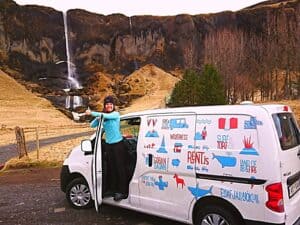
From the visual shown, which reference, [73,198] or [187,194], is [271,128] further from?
[73,198]

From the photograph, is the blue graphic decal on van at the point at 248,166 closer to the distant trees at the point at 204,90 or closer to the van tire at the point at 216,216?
the van tire at the point at 216,216

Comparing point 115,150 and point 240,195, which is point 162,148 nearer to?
point 115,150

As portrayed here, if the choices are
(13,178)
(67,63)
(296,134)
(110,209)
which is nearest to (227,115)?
(296,134)

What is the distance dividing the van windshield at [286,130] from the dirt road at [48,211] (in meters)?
2.15

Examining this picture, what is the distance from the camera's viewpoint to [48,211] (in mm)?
7031

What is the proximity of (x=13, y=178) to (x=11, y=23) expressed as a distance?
261 ft

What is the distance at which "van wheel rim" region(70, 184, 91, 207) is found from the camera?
22.5ft

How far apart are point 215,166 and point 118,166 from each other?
1.69 metres

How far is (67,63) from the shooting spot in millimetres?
86000

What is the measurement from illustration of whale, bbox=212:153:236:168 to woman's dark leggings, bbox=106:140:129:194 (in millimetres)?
1660

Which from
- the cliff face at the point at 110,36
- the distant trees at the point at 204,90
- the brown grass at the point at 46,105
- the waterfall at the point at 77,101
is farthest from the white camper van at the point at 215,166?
the cliff face at the point at 110,36

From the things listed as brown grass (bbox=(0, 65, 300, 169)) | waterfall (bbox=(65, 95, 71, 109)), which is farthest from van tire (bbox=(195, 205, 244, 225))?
waterfall (bbox=(65, 95, 71, 109))

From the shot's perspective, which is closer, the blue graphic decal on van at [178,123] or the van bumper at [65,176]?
the blue graphic decal on van at [178,123]

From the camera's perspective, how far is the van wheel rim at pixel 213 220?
483cm
